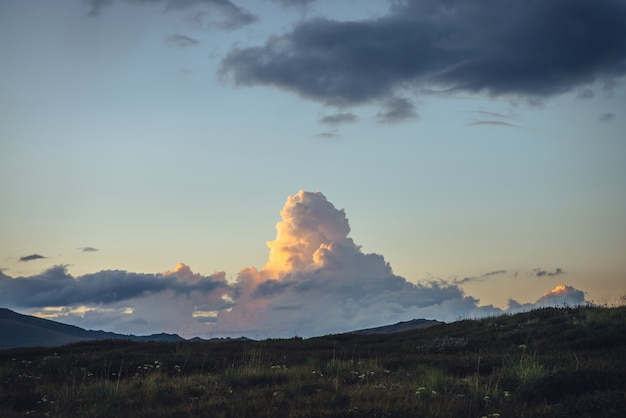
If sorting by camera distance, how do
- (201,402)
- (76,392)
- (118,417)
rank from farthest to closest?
(76,392) → (201,402) → (118,417)

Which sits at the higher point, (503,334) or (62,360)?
(503,334)

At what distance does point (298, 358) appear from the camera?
26.0 metres

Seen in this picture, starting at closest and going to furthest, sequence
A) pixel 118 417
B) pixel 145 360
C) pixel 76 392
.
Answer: pixel 118 417 → pixel 76 392 → pixel 145 360

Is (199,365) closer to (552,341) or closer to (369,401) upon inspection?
(369,401)

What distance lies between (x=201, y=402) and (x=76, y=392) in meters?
5.29

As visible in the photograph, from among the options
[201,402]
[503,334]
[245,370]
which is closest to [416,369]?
[245,370]

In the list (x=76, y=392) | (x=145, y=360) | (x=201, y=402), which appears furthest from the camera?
(x=145, y=360)

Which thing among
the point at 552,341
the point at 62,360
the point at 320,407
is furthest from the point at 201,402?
the point at 552,341

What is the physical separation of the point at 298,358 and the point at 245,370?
7.93 m

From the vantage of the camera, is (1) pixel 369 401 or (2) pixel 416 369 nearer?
(1) pixel 369 401

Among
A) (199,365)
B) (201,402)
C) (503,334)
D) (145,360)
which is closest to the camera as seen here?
(201,402)

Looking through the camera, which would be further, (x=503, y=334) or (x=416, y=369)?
(x=503, y=334)

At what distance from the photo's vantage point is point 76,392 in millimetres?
16188

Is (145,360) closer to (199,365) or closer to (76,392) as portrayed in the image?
(199,365)
